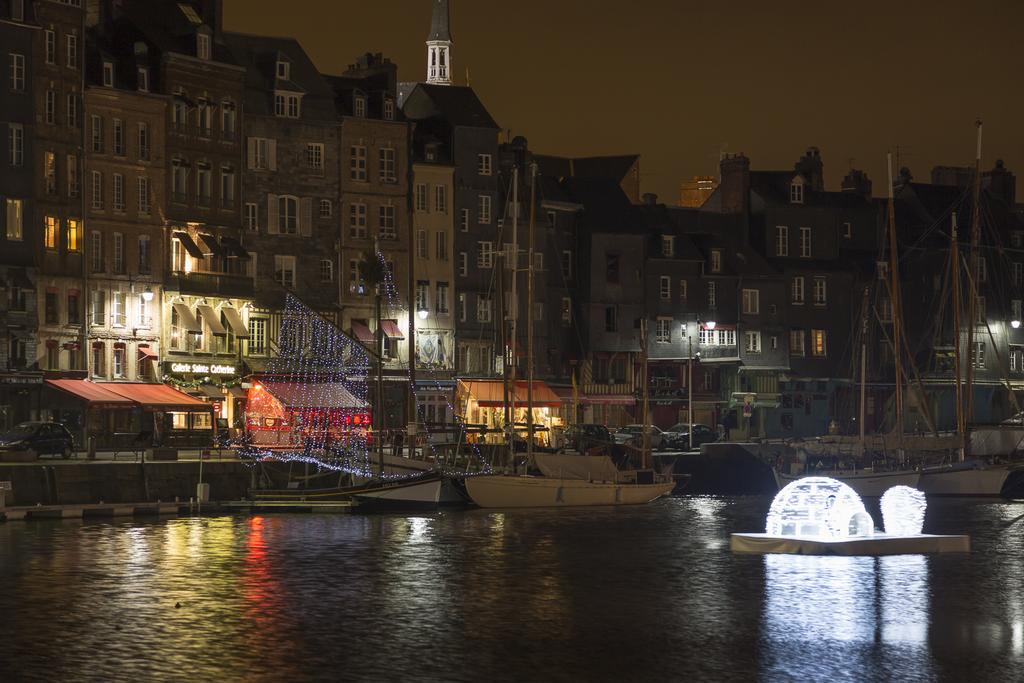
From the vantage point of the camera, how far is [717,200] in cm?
12312

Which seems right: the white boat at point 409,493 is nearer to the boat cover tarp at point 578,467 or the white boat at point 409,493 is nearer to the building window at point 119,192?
the boat cover tarp at point 578,467

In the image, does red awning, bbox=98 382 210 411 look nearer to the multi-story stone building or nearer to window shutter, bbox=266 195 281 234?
the multi-story stone building

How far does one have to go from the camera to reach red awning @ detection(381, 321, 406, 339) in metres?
96.1

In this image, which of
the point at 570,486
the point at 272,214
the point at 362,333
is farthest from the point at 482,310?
the point at 570,486

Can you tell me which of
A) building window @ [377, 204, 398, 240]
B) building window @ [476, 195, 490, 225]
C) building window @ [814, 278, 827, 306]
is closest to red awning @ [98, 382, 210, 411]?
building window @ [377, 204, 398, 240]

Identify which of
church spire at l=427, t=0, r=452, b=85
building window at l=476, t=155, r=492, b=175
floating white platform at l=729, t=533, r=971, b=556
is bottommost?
floating white platform at l=729, t=533, r=971, b=556

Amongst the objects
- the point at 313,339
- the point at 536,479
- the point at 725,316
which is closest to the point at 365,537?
the point at 536,479

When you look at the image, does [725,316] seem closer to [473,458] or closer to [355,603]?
[473,458]

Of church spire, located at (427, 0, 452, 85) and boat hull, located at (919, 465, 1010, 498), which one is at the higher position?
church spire, located at (427, 0, 452, 85)

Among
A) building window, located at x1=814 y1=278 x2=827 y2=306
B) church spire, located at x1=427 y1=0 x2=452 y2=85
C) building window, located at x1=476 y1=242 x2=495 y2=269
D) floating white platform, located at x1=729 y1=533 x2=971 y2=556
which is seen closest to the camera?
floating white platform, located at x1=729 y1=533 x2=971 y2=556

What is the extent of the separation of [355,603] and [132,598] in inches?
216

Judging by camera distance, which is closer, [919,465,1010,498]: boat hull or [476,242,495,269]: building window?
[919,465,1010,498]: boat hull

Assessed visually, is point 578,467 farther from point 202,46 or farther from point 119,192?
point 202,46

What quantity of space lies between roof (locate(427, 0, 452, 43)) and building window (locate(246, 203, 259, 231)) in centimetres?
9630
